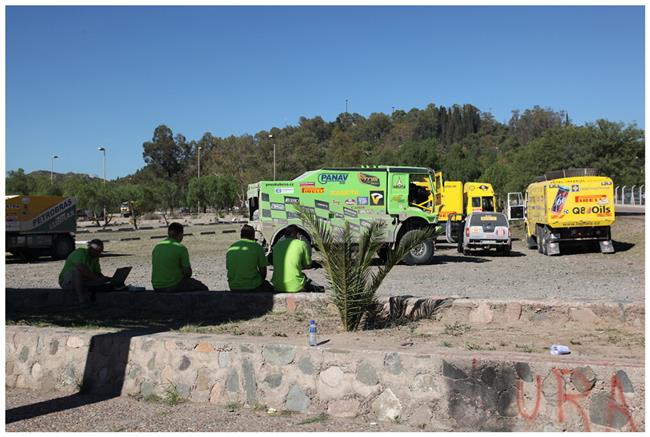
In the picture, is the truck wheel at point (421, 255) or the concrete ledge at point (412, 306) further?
the truck wheel at point (421, 255)

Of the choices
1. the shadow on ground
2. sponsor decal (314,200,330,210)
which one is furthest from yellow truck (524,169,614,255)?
the shadow on ground

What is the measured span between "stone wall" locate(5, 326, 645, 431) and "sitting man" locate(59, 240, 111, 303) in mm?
3159

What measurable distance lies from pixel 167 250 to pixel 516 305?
5.05 metres

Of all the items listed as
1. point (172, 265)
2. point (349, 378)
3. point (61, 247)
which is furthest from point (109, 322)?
point (61, 247)

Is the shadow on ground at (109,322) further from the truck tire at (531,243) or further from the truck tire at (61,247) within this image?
the truck tire at (531,243)

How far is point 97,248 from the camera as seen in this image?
36.4 feet

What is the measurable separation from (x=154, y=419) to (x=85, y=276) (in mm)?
5307

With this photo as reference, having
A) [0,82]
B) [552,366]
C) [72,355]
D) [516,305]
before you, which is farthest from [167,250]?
[552,366]

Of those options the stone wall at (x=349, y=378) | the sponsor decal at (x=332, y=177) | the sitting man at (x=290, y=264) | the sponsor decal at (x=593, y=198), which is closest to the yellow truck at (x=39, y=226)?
the sponsor decal at (x=332, y=177)

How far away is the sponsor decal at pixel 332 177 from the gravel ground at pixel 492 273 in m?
2.79

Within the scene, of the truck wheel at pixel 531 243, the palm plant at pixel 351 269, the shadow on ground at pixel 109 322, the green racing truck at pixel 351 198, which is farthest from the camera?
the truck wheel at pixel 531 243

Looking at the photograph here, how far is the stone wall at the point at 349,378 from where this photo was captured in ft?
18.1

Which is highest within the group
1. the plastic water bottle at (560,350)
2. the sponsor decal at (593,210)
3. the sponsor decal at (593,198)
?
the sponsor decal at (593,198)

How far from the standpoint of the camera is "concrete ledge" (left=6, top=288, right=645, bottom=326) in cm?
843
